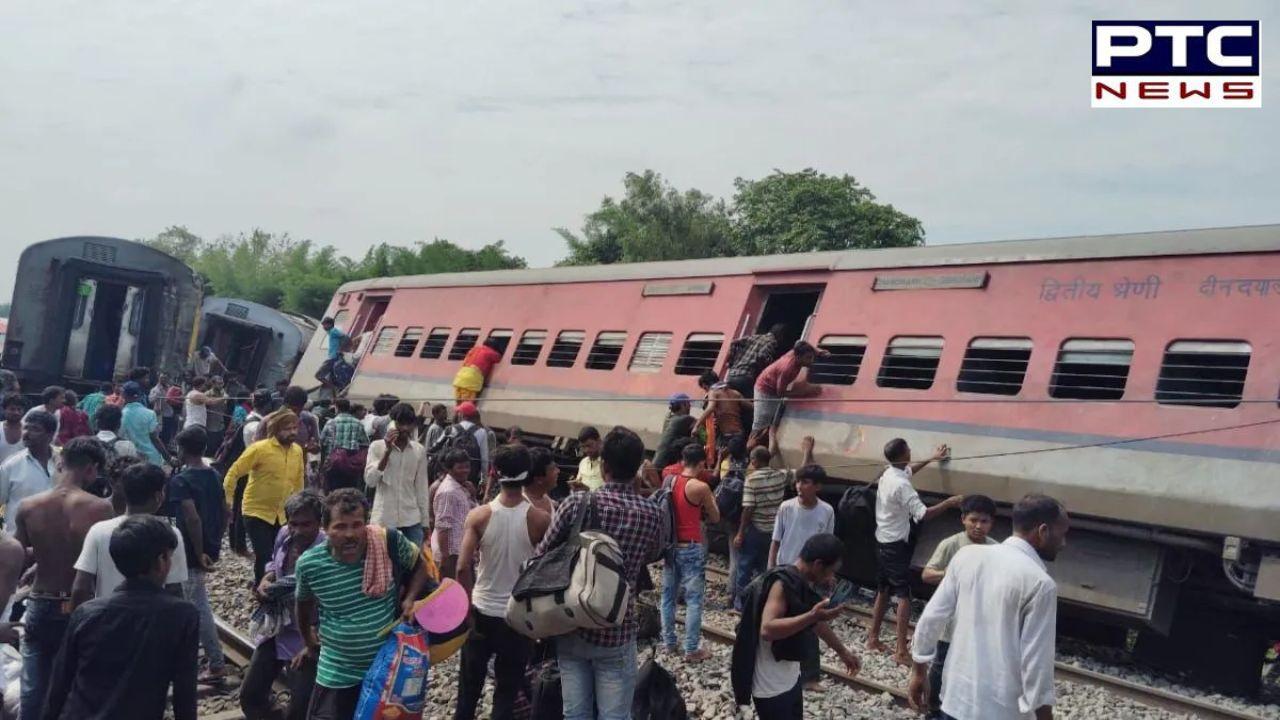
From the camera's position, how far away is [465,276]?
55.6ft

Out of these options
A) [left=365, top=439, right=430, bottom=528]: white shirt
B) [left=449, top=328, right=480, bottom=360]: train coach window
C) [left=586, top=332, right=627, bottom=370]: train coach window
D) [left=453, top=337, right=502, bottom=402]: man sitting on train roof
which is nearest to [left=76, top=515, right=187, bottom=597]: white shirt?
[left=365, top=439, right=430, bottom=528]: white shirt

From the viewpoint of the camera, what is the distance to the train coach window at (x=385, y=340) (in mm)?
17766

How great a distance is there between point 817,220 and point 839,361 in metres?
23.7

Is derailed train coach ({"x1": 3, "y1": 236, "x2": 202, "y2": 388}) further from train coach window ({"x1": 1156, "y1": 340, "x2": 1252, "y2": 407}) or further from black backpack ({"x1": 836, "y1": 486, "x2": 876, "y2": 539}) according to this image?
train coach window ({"x1": 1156, "y1": 340, "x2": 1252, "y2": 407})

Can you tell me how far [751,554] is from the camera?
28.8ft

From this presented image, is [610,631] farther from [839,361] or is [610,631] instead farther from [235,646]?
[839,361]

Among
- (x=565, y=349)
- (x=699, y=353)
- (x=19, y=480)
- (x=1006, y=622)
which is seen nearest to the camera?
(x=1006, y=622)

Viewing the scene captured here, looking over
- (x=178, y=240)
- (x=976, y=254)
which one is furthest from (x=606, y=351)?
(x=178, y=240)

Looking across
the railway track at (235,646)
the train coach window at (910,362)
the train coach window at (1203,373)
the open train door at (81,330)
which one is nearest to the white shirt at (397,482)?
the railway track at (235,646)

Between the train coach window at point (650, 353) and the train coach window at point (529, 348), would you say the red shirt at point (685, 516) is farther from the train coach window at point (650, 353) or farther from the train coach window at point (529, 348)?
Result: the train coach window at point (529, 348)

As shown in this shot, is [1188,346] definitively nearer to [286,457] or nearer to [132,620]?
[286,457]

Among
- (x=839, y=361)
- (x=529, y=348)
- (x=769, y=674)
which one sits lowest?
(x=769, y=674)

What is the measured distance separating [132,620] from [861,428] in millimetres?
7222

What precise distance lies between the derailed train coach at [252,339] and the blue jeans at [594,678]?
59.9 feet
